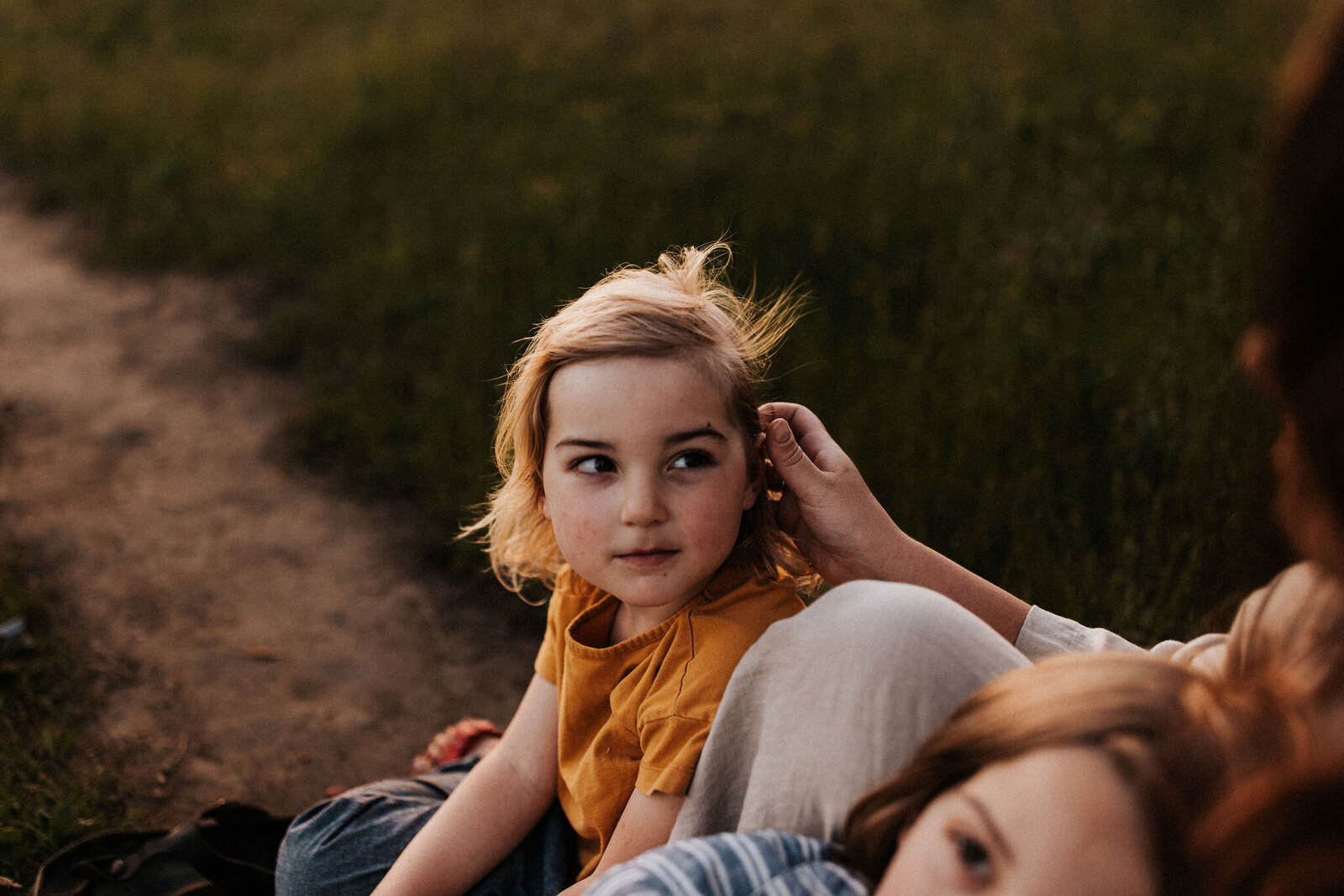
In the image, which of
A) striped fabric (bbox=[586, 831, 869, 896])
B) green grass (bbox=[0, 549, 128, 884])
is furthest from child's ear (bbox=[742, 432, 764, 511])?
green grass (bbox=[0, 549, 128, 884])

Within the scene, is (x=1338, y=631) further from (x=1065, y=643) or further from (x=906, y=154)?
(x=906, y=154)

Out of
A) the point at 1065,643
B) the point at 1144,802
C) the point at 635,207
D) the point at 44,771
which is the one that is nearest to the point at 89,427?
the point at 44,771

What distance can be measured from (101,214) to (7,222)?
0.50 m

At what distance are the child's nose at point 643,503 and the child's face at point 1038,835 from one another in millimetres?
605

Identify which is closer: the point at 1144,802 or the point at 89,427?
the point at 1144,802

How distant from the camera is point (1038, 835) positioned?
944 mm

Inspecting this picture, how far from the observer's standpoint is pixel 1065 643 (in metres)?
1.67

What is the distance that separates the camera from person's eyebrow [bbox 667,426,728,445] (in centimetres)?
154

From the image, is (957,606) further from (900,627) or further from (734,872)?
(734,872)

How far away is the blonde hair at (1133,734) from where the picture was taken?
0.89 m

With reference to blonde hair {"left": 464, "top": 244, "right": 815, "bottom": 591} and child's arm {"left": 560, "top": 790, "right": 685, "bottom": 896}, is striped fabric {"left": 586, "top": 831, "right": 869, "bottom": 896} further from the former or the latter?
blonde hair {"left": 464, "top": 244, "right": 815, "bottom": 591}

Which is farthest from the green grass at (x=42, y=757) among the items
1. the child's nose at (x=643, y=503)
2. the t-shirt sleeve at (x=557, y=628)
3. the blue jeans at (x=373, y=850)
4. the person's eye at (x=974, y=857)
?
the person's eye at (x=974, y=857)

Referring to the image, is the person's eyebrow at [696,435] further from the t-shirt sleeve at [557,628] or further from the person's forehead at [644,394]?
the t-shirt sleeve at [557,628]

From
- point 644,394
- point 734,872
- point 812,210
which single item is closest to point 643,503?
point 644,394
